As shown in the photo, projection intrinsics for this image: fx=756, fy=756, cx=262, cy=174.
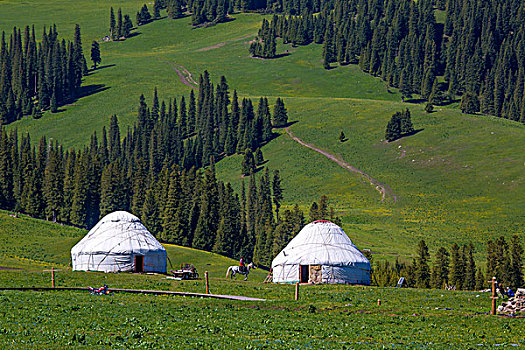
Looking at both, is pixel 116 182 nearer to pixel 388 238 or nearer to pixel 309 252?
pixel 388 238

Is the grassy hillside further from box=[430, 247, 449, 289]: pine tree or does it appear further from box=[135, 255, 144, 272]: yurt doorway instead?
box=[430, 247, 449, 289]: pine tree

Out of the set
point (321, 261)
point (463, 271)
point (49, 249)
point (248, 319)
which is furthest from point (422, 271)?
point (248, 319)

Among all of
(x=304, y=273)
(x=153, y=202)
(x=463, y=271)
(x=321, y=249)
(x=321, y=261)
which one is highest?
(x=321, y=249)

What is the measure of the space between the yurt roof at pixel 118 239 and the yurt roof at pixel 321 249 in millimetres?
11086

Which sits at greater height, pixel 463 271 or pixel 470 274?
pixel 470 274

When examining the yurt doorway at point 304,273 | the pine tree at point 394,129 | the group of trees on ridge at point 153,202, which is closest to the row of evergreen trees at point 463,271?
the group of trees on ridge at point 153,202

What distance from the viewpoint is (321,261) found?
191ft

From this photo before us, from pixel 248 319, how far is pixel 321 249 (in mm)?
28053

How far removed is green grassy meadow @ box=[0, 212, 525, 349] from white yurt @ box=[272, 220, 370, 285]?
357 inches

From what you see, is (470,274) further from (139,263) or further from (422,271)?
(139,263)

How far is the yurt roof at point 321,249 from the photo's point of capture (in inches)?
2307

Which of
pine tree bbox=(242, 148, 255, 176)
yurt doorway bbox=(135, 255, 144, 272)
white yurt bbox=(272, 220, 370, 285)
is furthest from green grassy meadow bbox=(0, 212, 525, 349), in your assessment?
pine tree bbox=(242, 148, 255, 176)

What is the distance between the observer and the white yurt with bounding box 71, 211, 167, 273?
61.0 m

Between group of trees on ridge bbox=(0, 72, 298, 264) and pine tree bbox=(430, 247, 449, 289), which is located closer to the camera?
pine tree bbox=(430, 247, 449, 289)
